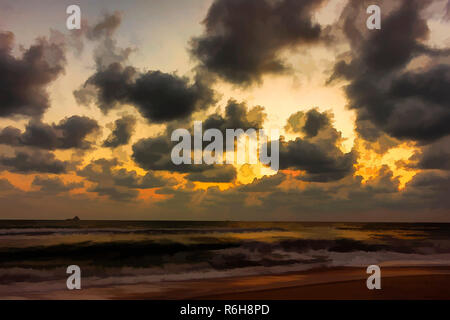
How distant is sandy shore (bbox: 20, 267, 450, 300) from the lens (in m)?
13.0

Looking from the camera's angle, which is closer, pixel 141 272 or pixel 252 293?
pixel 252 293

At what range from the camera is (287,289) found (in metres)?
14.2

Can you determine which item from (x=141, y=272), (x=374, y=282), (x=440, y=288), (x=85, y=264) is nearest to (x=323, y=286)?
(x=374, y=282)

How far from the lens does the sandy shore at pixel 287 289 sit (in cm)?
1298
